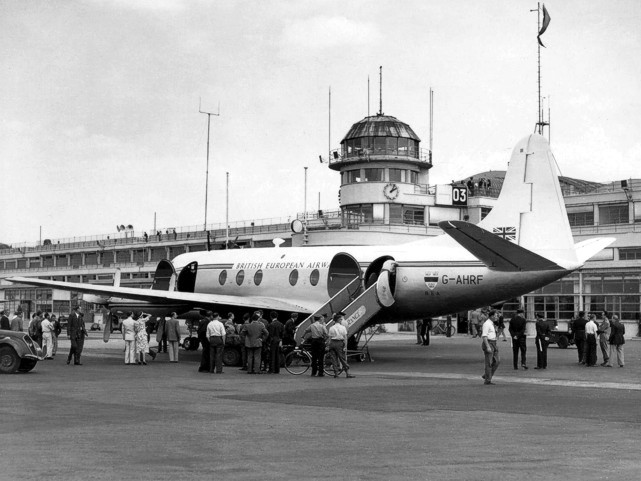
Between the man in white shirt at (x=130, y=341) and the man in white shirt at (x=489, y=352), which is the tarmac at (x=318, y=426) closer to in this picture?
the man in white shirt at (x=489, y=352)

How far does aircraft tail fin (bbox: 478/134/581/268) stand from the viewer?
92.9 ft

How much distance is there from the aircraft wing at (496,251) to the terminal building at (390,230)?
822 inches

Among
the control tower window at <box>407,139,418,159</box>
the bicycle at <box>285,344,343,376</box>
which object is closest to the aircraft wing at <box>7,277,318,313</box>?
the bicycle at <box>285,344,343,376</box>

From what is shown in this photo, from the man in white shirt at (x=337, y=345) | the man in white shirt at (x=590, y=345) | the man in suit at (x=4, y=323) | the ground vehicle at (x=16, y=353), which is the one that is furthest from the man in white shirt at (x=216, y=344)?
the man in white shirt at (x=590, y=345)

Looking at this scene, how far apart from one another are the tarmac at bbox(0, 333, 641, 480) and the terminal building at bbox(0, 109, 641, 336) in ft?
75.1

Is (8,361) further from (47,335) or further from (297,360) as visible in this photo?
(297,360)

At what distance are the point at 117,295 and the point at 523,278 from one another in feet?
47.1

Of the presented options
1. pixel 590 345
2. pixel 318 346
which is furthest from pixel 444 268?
pixel 318 346

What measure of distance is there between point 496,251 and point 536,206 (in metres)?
3.29

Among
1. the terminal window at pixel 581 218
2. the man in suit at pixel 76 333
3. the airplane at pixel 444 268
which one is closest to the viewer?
the airplane at pixel 444 268

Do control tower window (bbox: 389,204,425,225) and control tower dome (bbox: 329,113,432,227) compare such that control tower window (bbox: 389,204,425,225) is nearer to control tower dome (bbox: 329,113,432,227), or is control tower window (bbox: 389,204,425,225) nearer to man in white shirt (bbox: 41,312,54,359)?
control tower dome (bbox: 329,113,432,227)

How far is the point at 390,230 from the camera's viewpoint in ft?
256

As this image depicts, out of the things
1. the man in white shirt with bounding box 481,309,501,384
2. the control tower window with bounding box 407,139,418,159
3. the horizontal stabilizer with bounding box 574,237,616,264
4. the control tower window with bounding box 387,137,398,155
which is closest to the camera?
the man in white shirt with bounding box 481,309,501,384

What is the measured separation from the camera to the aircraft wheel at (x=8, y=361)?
25188mm
